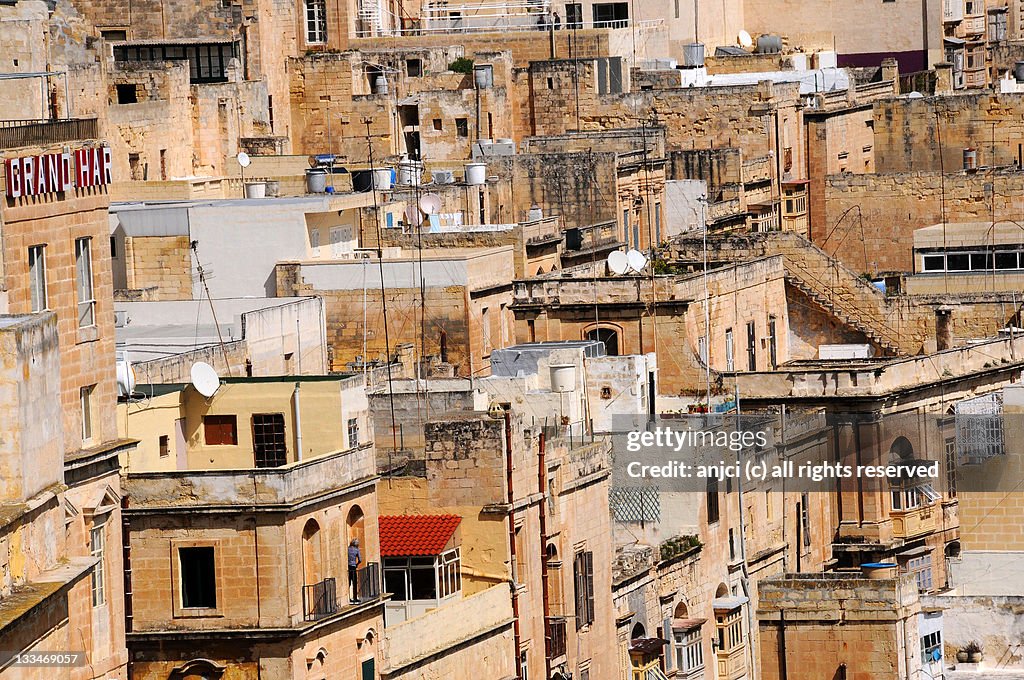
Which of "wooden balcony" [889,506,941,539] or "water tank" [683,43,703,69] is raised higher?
"water tank" [683,43,703,69]

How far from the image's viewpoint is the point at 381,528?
44.8 meters

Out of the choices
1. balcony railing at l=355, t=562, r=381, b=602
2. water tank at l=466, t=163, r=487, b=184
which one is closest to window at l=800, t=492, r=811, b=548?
water tank at l=466, t=163, r=487, b=184

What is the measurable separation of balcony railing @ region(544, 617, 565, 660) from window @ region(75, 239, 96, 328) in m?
9.24

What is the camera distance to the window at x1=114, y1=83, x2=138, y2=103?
244 ft

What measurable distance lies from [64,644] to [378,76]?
4823 cm

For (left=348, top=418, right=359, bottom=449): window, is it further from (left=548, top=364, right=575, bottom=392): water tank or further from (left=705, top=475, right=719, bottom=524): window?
(left=705, top=475, right=719, bottom=524): window

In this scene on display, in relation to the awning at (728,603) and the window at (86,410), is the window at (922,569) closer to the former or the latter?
the awning at (728,603)

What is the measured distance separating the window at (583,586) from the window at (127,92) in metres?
28.9

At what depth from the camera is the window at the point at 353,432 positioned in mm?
44406

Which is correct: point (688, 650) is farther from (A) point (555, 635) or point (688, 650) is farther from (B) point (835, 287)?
(B) point (835, 287)

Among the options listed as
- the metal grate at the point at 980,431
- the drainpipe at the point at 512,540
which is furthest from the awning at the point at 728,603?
the metal grate at the point at 980,431

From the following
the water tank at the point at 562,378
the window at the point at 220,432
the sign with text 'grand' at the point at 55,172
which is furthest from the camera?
the water tank at the point at 562,378

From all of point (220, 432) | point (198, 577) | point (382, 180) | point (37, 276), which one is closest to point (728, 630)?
point (220, 432)

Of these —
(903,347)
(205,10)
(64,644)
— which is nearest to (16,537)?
(64,644)
